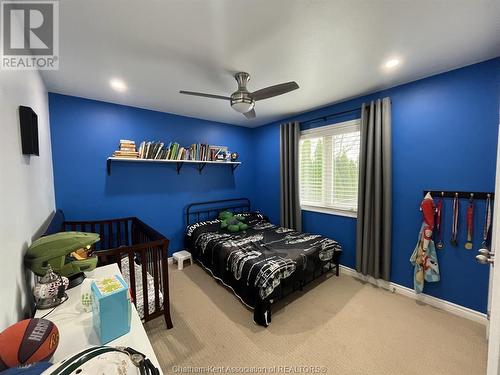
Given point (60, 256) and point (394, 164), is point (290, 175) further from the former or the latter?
point (60, 256)

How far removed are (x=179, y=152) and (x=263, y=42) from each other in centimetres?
209

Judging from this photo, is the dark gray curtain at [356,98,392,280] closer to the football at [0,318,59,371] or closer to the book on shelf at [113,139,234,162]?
the book on shelf at [113,139,234,162]

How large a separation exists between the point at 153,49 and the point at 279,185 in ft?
9.22

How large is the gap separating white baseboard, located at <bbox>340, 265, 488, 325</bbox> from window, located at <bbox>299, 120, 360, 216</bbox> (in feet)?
2.89

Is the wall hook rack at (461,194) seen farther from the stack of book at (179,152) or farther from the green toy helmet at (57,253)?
the green toy helmet at (57,253)

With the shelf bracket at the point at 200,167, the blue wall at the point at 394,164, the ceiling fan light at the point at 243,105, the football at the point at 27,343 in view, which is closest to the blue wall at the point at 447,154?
the blue wall at the point at 394,164

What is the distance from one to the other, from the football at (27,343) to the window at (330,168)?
3.12 m

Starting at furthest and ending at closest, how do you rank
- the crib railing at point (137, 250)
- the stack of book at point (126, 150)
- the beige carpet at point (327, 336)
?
the stack of book at point (126, 150), the crib railing at point (137, 250), the beige carpet at point (327, 336)

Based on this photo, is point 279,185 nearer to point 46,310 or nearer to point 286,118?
point 286,118

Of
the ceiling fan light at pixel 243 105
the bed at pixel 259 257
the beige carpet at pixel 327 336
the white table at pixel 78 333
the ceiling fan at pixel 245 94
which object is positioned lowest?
the beige carpet at pixel 327 336

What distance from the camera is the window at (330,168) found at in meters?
2.93

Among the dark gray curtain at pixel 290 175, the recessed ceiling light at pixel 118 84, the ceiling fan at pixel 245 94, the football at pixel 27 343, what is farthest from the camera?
the dark gray curtain at pixel 290 175

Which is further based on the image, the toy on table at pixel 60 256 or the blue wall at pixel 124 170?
the blue wall at pixel 124 170

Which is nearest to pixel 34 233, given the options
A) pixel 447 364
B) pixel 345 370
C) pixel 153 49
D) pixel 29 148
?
pixel 29 148
